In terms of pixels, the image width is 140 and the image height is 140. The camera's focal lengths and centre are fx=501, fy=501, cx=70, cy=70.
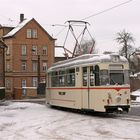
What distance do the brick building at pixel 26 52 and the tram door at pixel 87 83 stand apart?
57.6 meters

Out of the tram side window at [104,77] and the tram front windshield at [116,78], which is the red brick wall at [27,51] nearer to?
the tram front windshield at [116,78]

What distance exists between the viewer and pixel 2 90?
4734 centimetres

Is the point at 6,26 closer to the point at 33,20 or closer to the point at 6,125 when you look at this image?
the point at 33,20

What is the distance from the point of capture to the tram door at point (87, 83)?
2501cm

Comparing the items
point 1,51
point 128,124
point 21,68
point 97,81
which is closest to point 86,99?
point 97,81

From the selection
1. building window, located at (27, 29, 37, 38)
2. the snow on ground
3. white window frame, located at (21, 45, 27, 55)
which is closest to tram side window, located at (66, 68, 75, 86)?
the snow on ground

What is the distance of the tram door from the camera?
82.1ft

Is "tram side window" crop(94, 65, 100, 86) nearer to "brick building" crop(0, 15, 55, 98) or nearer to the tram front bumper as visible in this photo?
the tram front bumper

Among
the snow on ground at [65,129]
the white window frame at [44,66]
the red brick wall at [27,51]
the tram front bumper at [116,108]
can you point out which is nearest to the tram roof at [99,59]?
the tram front bumper at [116,108]

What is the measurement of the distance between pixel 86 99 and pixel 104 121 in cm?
380

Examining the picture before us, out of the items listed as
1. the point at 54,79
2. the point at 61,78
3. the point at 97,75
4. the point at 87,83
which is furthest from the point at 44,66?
the point at 97,75

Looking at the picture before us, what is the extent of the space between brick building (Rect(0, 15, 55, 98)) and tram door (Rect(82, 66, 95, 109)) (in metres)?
57.6

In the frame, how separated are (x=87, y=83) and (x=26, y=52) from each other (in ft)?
207

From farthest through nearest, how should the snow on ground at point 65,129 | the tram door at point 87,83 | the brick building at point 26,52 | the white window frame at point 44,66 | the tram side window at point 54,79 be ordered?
the white window frame at point 44,66 < the brick building at point 26,52 < the tram side window at point 54,79 < the tram door at point 87,83 < the snow on ground at point 65,129
